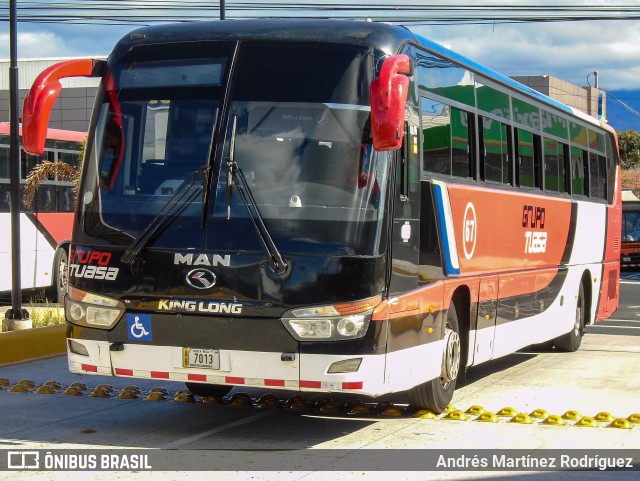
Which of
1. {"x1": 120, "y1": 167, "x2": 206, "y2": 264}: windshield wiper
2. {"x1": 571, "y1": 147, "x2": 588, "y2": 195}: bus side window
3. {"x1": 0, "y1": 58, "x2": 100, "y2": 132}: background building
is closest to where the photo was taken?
{"x1": 120, "y1": 167, "x2": 206, "y2": 264}: windshield wiper

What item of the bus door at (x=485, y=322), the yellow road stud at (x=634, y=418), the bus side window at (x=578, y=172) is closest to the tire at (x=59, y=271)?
the bus side window at (x=578, y=172)

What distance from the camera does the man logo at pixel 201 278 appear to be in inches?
338

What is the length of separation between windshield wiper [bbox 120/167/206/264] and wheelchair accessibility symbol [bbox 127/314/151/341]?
0.43 meters

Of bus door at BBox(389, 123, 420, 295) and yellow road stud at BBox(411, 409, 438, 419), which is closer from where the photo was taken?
bus door at BBox(389, 123, 420, 295)

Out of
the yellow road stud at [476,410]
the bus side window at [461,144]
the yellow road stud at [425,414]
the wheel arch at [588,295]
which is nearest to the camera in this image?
the yellow road stud at [425,414]

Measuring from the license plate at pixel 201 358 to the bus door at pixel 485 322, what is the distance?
3.35m

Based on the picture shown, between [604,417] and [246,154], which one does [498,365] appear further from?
[246,154]

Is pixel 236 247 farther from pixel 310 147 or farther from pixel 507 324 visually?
pixel 507 324

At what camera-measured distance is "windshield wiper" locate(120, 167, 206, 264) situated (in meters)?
8.71

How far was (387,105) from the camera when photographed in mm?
8117

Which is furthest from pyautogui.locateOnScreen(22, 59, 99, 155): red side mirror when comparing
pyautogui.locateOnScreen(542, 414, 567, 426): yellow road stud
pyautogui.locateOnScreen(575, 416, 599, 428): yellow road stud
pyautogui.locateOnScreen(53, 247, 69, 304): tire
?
pyautogui.locateOnScreen(53, 247, 69, 304): tire

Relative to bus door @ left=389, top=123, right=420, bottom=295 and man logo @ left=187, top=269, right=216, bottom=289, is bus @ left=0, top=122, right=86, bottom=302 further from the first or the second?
man logo @ left=187, top=269, right=216, bottom=289

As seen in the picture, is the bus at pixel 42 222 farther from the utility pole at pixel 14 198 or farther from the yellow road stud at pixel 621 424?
the yellow road stud at pixel 621 424

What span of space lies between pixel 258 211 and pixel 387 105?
4.16 feet
